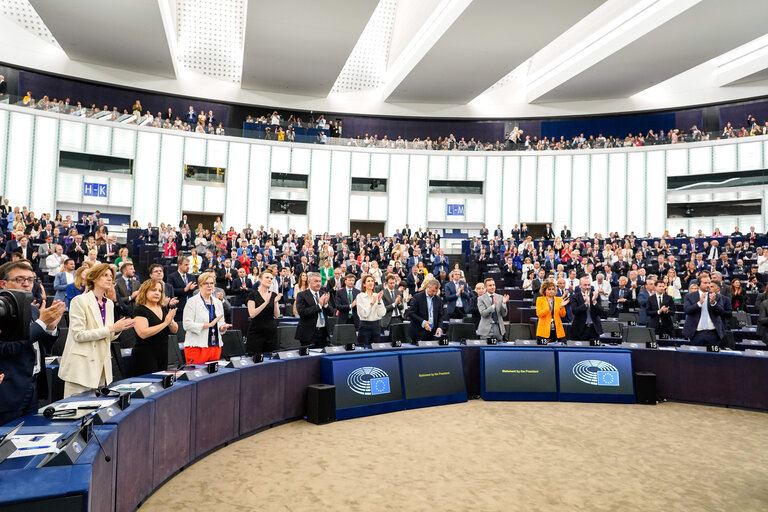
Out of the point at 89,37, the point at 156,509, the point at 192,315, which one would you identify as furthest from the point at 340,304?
the point at 89,37

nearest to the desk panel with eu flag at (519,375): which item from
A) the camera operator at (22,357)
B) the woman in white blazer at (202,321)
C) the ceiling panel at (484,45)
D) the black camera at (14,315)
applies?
the woman in white blazer at (202,321)

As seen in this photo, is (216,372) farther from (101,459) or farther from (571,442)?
(571,442)

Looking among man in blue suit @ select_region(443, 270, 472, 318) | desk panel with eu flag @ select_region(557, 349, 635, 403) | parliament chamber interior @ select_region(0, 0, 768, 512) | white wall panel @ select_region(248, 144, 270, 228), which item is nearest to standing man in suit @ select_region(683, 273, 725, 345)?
parliament chamber interior @ select_region(0, 0, 768, 512)

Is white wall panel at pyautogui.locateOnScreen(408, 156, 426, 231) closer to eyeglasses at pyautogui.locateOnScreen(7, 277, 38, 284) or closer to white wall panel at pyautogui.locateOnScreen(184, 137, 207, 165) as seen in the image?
white wall panel at pyautogui.locateOnScreen(184, 137, 207, 165)

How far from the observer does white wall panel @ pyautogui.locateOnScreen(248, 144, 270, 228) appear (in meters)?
26.3

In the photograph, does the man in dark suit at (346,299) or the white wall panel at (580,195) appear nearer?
the man in dark suit at (346,299)

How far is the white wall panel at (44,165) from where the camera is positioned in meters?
21.7

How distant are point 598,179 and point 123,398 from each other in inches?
1036

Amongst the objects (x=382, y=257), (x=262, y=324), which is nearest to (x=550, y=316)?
(x=262, y=324)

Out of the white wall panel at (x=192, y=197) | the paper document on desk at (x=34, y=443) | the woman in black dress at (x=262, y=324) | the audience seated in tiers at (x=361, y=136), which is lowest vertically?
the paper document on desk at (x=34, y=443)

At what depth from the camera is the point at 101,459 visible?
296 centimetres

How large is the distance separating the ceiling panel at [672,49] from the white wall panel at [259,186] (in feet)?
46.7

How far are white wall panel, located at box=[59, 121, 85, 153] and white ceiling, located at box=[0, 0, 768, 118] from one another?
298cm

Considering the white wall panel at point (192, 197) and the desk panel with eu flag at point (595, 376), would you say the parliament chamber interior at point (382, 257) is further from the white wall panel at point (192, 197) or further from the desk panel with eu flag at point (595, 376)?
the white wall panel at point (192, 197)
